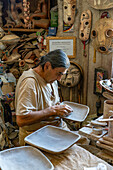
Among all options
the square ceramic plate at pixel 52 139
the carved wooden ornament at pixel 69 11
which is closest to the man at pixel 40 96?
the square ceramic plate at pixel 52 139

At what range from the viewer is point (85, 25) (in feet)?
10.8

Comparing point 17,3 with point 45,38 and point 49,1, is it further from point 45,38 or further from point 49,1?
point 45,38

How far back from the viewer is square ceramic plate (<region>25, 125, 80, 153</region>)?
1.29m

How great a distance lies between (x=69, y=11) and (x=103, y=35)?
2.82ft

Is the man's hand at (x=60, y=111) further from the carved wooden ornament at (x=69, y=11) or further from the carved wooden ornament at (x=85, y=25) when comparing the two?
the carved wooden ornament at (x=69, y=11)

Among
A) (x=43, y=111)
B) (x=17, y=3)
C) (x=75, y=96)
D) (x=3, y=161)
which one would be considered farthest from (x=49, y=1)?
(x=3, y=161)

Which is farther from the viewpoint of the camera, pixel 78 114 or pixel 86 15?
pixel 86 15

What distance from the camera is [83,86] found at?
3688 mm

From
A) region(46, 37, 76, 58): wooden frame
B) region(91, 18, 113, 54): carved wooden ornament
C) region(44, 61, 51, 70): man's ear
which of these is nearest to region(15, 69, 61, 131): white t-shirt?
region(44, 61, 51, 70): man's ear

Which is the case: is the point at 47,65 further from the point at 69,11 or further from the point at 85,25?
the point at 69,11

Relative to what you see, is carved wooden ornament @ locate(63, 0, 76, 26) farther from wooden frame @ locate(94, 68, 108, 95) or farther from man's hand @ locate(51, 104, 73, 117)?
man's hand @ locate(51, 104, 73, 117)

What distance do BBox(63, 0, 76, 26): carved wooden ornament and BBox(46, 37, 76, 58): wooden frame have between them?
0.99 feet

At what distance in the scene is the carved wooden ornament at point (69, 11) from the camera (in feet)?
11.0

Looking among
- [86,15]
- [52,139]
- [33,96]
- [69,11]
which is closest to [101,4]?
[86,15]
